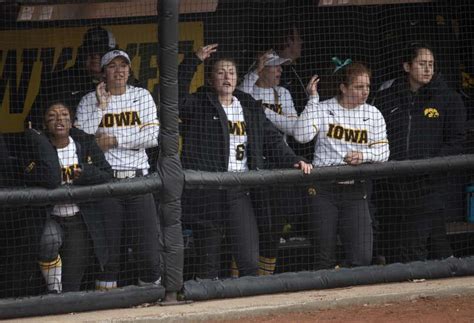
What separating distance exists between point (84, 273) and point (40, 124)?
1.00 meters

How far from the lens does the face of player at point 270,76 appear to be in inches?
305

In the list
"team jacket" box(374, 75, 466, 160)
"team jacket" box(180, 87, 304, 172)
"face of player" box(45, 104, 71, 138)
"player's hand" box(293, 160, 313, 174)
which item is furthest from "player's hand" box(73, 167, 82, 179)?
"team jacket" box(374, 75, 466, 160)

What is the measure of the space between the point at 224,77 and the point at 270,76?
0.52m

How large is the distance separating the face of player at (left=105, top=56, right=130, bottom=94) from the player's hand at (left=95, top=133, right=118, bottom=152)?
327 mm

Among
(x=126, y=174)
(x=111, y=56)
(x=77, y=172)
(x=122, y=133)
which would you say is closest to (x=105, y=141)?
(x=122, y=133)

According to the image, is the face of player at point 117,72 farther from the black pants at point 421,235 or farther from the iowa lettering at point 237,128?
the black pants at point 421,235

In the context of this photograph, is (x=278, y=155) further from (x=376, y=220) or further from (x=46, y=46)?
(x=46, y=46)

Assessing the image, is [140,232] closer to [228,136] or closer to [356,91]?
[228,136]

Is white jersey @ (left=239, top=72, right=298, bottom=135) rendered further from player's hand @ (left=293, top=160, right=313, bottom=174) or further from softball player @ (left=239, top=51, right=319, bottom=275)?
player's hand @ (left=293, top=160, right=313, bottom=174)

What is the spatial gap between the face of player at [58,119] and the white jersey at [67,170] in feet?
0.41

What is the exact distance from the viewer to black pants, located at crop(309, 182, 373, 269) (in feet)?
24.6

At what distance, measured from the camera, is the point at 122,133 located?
7242 mm

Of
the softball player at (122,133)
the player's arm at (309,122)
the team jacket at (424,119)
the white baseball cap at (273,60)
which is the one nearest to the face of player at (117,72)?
the softball player at (122,133)

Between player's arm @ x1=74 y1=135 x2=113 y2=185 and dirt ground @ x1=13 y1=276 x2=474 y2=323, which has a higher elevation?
player's arm @ x1=74 y1=135 x2=113 y2=185
